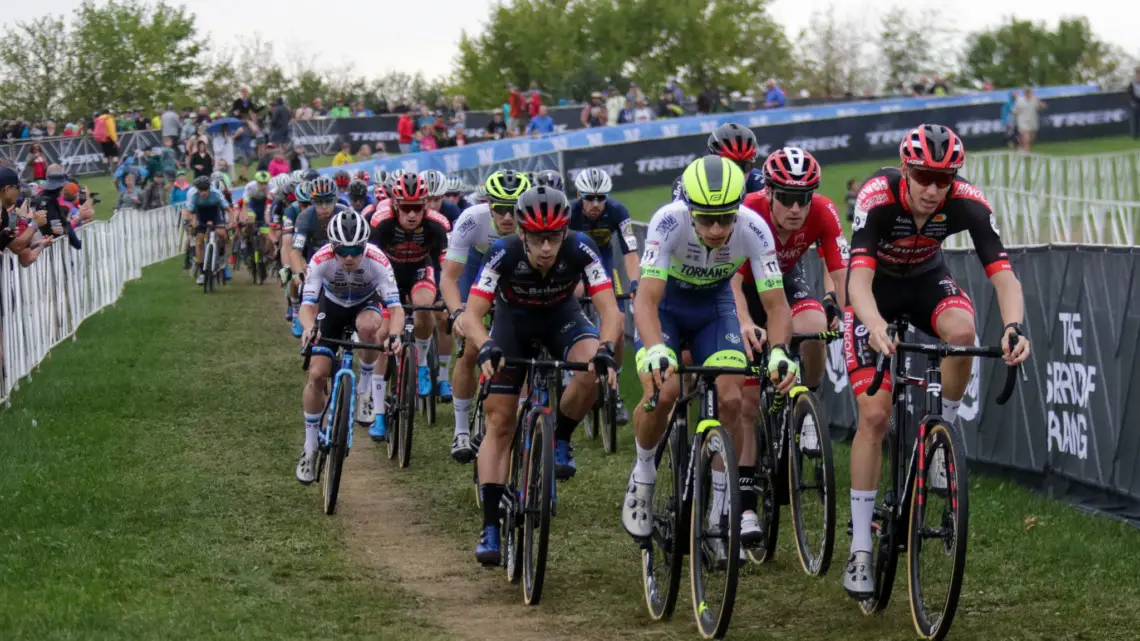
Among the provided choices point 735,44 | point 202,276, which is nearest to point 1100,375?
point 202,276

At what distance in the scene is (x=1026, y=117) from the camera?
132 ft

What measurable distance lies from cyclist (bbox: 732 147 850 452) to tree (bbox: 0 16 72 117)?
74.3 m

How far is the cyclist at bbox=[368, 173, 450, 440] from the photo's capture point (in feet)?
43.0

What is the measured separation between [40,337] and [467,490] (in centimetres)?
840

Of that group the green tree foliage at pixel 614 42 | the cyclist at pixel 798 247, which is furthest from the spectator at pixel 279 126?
the green tree foliage at pixel 614 42

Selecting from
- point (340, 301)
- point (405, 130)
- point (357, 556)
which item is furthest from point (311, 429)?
point (405, 130)

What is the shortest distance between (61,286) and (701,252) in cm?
1395

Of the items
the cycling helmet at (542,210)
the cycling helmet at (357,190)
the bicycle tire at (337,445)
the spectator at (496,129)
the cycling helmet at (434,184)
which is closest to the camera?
the cycling helmet at (542,210)

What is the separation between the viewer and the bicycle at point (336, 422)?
10.6m

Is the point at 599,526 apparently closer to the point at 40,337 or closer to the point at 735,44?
the point at 40,337

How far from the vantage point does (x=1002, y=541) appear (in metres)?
9.03

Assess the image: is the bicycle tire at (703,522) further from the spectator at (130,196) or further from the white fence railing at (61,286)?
the spectator at (130,196)

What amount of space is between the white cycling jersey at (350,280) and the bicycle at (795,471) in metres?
3.68

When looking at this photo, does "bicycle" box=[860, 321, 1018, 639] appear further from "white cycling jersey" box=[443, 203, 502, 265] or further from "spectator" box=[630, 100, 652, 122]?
"spectator" box=[630, 100, 652, 122]
